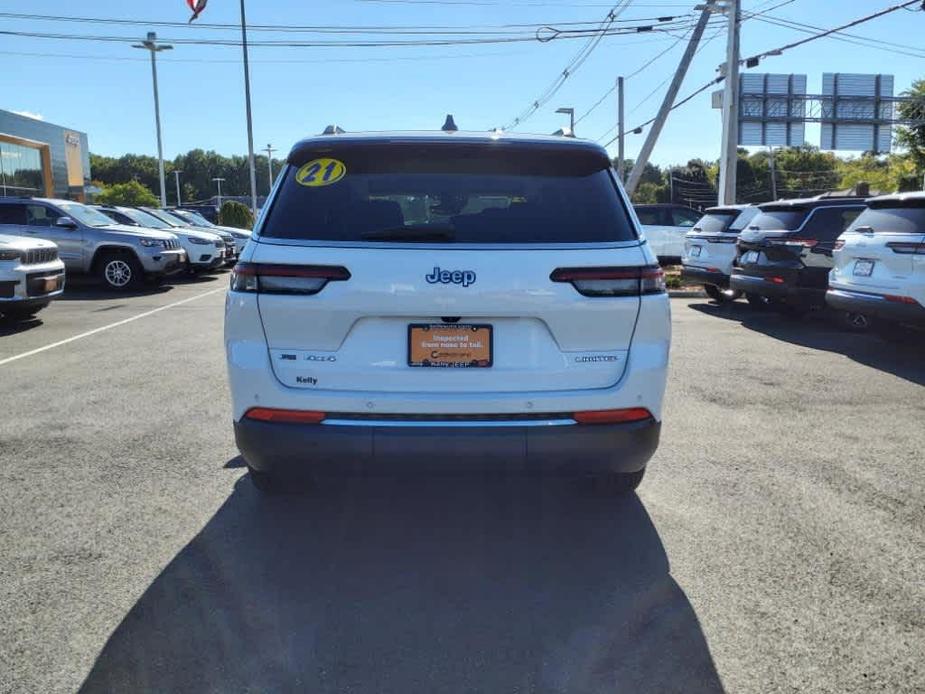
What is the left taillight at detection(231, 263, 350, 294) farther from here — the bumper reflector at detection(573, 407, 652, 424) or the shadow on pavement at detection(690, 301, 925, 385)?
the shadow on pavement at detection(690, 301, 925, 385)

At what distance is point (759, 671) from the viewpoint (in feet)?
8.72

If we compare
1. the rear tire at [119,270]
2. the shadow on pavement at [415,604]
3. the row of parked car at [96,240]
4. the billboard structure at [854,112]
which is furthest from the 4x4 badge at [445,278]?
the billboard structure at [854,112]

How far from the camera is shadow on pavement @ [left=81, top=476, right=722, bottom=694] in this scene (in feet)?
8.61

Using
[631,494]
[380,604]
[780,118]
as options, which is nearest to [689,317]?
[631,494]

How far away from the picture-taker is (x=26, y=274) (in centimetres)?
1007

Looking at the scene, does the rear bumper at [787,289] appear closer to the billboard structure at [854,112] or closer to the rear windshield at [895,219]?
the rear windshield at [895,219]

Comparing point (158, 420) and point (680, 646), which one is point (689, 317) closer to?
point (158, 420)

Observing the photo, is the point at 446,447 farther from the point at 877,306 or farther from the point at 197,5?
the point at 197,5

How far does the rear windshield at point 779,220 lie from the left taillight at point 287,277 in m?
9.11

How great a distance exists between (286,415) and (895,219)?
23.6 feet

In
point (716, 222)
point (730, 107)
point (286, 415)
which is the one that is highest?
point (730, 107)

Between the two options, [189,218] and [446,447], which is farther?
[189,218]

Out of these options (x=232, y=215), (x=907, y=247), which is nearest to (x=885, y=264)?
(x=907, y=247)

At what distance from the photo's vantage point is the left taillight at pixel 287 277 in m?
3.20
